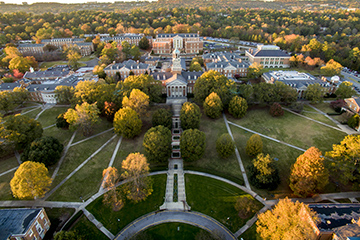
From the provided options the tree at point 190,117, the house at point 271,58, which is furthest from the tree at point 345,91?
the tree at point 190,117

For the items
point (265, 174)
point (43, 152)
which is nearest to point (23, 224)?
point (43, 152)

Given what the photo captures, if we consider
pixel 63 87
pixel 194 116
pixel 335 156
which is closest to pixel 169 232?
pixel 194 116

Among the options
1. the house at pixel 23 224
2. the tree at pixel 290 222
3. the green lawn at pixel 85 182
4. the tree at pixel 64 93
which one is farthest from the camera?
the tree at pixel 64 93

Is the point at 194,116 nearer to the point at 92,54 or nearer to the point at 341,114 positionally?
the point at 341,114

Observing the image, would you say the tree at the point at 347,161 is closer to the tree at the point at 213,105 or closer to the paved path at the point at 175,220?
the paved path at the point at 175,220

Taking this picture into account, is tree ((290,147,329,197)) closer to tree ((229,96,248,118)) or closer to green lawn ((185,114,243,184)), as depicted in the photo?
green lawn ((185,114,243,184))

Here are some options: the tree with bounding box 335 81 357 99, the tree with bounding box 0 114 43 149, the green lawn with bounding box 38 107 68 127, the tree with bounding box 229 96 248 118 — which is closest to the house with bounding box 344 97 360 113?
the tree with bounding box 335 81 357 99
